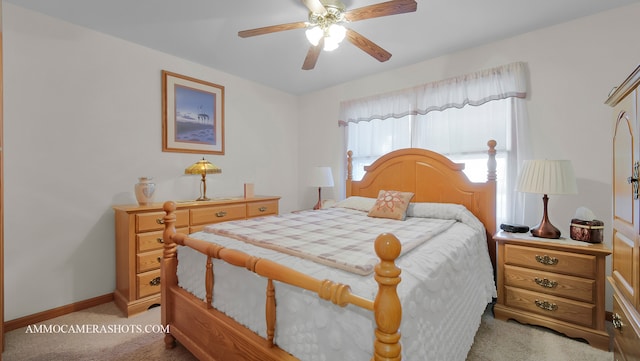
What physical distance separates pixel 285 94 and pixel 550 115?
3.30 meters

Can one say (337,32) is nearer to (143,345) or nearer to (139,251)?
(139,251)

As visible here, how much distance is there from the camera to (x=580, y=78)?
229 cm

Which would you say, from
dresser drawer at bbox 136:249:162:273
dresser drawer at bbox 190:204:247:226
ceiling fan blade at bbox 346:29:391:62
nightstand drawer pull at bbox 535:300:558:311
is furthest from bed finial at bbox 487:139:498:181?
dresser drawer at bbox 136:249:162:273

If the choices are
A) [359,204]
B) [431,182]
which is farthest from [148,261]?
[431,182]

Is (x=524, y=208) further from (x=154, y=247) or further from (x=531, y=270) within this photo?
(x=154, y=247)

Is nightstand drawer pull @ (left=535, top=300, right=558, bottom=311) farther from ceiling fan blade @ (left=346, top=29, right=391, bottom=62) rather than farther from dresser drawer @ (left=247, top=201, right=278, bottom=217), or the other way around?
dresser drawer @ (left=247, top=201, right=278, bottom=217)

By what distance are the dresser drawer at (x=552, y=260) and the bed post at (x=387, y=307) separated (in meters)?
1.81

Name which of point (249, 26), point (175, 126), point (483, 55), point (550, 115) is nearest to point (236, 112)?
point (175, 126)

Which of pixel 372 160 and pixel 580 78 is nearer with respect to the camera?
pixel 580 78

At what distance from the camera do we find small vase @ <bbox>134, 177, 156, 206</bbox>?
8.18ft

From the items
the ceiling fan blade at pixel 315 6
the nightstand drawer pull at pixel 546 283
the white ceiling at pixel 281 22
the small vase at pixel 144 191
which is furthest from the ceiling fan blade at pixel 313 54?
the nightstand drawer pull at pixel 546 283

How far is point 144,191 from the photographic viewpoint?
2.50 metres

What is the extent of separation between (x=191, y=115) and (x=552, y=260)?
3676 millimetres

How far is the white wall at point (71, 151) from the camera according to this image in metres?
2.12
